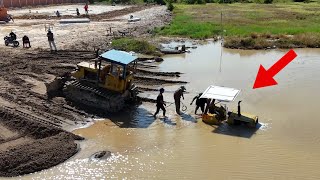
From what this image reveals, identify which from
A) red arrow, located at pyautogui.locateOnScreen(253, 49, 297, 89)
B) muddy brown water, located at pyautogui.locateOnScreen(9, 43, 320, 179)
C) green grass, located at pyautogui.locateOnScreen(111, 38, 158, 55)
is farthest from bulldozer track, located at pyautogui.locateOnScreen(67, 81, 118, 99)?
green grass, located at pyautogui.locateOnScreen(111, 38, 158, 55)

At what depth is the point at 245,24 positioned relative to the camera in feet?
139

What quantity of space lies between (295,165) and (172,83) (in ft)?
33.1

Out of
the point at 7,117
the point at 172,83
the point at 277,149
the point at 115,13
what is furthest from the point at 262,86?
the point at 115,13

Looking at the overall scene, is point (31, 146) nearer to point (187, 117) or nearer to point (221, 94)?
point (187, 117)

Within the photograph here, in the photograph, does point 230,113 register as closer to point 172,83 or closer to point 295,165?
point 295,165

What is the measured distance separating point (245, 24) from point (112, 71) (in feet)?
90.4

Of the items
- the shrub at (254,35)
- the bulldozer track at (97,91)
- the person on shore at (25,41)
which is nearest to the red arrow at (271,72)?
the shrub at (254,35)

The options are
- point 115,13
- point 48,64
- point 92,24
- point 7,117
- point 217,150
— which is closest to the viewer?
point 217,150

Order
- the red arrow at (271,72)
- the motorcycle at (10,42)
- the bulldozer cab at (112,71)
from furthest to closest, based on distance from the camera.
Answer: the motorcycle at (10,42)
the red arrow at (271,72)
the bulldozer cab at (112,71)

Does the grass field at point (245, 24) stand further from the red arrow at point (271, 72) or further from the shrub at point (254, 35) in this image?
the red arrow at point (271, 72)

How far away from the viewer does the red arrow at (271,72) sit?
22.5m

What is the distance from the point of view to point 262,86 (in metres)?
21.8

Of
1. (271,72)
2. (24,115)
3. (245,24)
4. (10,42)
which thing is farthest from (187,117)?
(245,24)

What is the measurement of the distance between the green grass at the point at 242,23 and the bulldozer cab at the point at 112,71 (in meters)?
19.4
